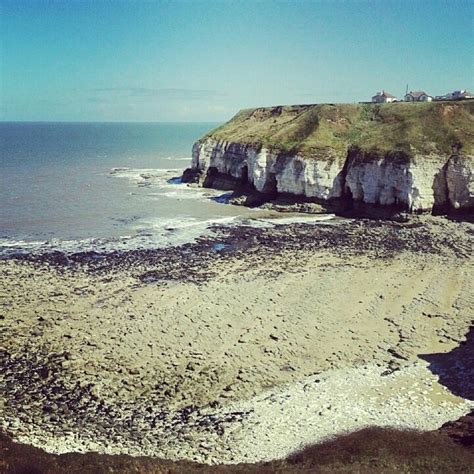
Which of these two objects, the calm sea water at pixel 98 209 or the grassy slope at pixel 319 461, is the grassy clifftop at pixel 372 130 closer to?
the calm sea water at pixel 98 209

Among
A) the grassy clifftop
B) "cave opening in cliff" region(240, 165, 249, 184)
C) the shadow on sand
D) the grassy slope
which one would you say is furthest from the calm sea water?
the grassy slope

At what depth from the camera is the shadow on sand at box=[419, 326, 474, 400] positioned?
66.6 feet

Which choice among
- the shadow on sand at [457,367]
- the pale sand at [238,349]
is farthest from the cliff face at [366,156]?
the shadow on sand at [457,367]

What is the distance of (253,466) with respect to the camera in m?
15.6

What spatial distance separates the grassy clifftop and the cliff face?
0.33ft

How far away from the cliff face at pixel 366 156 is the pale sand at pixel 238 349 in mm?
14091

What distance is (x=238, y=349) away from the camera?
2359 centimetres

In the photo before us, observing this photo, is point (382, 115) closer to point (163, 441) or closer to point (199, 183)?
point (199, 183)

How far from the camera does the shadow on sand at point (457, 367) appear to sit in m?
20.3

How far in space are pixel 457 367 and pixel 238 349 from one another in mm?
9803

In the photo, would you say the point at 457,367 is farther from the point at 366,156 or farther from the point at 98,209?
the point at 98,209

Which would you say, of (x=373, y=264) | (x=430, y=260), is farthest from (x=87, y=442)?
(x=430, y=260)

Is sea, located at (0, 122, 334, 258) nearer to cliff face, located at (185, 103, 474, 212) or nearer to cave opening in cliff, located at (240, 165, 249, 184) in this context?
cave opening in cliff, located at (240, 165, 249, 184)

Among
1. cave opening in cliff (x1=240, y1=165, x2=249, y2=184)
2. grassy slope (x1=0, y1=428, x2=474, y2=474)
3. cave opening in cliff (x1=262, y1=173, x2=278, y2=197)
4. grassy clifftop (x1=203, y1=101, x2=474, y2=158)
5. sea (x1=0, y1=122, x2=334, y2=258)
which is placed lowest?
grassy slope (x1=0, y1=428, x2=474, y2=474)
